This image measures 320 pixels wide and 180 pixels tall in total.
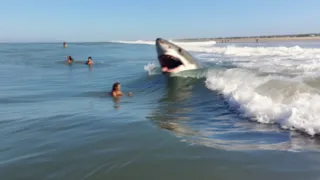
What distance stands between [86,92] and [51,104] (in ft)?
9.53

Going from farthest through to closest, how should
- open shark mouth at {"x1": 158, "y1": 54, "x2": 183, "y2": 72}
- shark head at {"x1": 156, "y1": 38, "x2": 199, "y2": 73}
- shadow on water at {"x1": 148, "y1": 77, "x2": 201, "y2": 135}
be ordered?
open shark mouth at {"x1": 158, "y1": 54, "x2": 183, "y2": 72} < shark head at {"x1": 156, "y1": 38, "x2": 199, "y2": 73} < shadow on water at {"x1": 148, "y1": 77, "x2": 201, "y2": 135}

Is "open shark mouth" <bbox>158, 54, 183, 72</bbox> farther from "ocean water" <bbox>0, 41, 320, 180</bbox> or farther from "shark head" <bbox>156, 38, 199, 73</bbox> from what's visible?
"ocean water" <bbox>0, 41, 320, 180</bbox>

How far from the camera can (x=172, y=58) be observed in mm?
13969

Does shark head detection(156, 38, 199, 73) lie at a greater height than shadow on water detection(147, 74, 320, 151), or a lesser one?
greater

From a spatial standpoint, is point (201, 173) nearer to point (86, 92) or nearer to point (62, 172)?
point (62, 172)

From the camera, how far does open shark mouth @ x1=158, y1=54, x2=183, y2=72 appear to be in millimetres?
13883

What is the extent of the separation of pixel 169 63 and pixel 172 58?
364 millimetres

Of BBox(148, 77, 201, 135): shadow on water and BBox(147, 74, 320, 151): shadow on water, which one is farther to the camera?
BBox(148, 77, 201, 135): shadow on water

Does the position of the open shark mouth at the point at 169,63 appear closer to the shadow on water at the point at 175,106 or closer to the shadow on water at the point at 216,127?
the shadow on water at the point at 175,106

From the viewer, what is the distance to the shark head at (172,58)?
44.5ft

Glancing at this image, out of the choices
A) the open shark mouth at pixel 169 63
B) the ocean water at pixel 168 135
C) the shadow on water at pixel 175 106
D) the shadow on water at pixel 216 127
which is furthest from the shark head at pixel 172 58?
the shadow on water at pixel 216 127

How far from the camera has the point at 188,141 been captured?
18.1ft

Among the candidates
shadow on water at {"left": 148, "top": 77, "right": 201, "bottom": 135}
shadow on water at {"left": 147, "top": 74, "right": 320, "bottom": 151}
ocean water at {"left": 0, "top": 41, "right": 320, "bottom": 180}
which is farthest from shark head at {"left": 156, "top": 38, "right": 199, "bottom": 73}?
shadow on water at {"left": 147, "top": 74, "right": 320, "bottom": 151}

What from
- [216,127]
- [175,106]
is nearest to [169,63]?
[175,106]
